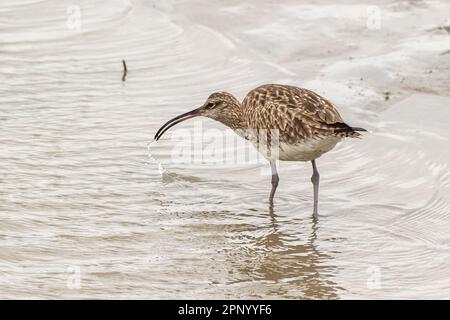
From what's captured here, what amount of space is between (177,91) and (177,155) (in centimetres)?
206

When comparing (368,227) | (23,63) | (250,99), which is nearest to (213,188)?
(250,99)

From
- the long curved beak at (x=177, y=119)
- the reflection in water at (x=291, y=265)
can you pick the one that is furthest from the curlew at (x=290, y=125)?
the reflection in water at (x=291, y=265)

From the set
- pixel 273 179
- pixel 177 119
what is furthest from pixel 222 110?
pixel 273 179

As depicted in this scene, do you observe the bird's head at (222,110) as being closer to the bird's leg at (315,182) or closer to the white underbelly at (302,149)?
the white underbelly at (302,149)

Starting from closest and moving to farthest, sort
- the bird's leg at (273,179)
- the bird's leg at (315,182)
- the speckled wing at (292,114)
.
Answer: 1. the speckled wing at (292,114)
2. the bird's leg at (315,182)
3. the bird's leg at (273,179)

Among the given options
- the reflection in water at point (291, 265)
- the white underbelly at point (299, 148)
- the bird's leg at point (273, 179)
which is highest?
the white underbelly at point (299, 148)

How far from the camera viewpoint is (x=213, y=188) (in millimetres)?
10078

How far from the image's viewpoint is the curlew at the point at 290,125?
30.5 feet

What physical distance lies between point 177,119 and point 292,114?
1.59 meters

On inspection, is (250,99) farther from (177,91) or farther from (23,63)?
(23,63)

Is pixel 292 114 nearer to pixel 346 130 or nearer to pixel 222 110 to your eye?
pixel 346 130

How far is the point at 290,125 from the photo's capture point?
9469 millimetres

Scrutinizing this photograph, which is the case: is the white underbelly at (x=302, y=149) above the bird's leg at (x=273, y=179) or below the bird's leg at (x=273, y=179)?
above

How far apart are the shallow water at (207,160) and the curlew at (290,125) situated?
1.50 ft
